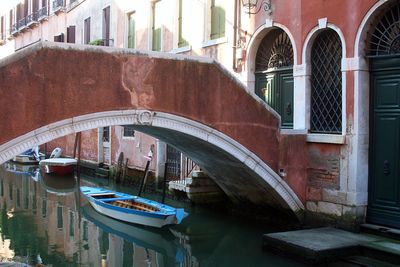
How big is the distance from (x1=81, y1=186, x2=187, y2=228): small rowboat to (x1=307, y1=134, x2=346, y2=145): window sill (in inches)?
98.6

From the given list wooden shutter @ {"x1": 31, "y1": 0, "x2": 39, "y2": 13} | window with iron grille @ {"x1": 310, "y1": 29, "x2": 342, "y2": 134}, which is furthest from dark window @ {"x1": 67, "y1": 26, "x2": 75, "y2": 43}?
window with iron grille @ {"x1": 310, "y1": 29, "x2": 342, "y2": 134}

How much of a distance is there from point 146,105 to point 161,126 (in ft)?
1.20

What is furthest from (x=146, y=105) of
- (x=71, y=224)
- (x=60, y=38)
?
(x=60, y=38)

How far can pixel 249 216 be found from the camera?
33.2ft

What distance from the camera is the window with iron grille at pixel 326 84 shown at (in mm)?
8023

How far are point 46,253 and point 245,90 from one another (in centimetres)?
369

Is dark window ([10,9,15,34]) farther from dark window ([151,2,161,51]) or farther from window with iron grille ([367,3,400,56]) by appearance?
window with iron grille ([367,3,400,56])

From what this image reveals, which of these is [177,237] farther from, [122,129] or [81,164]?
[81,164]

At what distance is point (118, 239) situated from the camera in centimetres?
893

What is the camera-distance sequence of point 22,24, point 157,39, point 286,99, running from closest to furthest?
point 286,99 → point 157,39 → point 22,24

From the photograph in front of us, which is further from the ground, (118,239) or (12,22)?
(12,22)

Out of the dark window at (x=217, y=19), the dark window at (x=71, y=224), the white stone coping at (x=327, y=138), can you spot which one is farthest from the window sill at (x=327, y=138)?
the dark window at (x=71, y=224)

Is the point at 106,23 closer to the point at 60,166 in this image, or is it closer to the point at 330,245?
the point at 60,166

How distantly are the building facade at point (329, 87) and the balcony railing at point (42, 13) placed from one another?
43.8 ft
